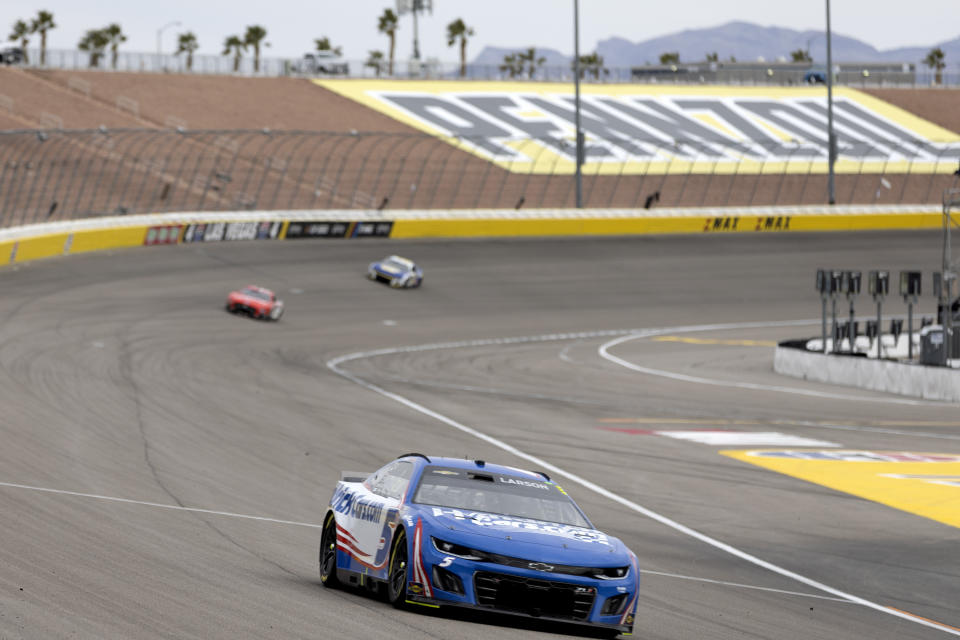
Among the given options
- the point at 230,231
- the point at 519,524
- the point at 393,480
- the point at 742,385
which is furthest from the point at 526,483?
the point at 230,231

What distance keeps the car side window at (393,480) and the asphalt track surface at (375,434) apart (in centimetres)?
87

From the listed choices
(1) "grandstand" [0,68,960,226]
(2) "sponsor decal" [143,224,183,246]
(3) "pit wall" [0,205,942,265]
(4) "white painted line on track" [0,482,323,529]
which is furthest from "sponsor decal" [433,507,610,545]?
(2) "sponsor decal" [143,224,183,246]

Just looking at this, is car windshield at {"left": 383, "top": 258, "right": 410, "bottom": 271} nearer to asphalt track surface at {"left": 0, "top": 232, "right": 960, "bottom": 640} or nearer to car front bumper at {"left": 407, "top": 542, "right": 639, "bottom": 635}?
asphalt track surface at {"left": 0, "top": 232, "right": 960, "bottom": 640}

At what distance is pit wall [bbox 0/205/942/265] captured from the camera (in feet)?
155

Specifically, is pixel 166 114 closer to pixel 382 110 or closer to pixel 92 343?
pixel 382 110

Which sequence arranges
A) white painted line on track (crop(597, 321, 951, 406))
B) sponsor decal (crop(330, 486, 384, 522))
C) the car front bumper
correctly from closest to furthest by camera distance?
the car front bumper
sponsor decal (crop(330, 486, 384, 522))
white painted line on track (crop(597, 321, 951, 406))

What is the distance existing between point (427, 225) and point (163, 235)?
1134cm

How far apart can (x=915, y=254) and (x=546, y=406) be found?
39537 mm

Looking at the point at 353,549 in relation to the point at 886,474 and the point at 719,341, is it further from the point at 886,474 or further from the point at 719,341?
the point at 719,341

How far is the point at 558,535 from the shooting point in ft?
32.4

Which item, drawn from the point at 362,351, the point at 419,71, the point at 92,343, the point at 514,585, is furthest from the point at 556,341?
A: the point at 419,71

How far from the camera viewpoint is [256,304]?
4125cm

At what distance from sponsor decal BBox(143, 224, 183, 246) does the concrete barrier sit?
24.1 m

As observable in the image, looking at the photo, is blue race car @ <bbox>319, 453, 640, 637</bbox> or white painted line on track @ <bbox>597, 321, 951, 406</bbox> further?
white painted line on track @ <bbox>597, 321, 951, 406</bbox>
